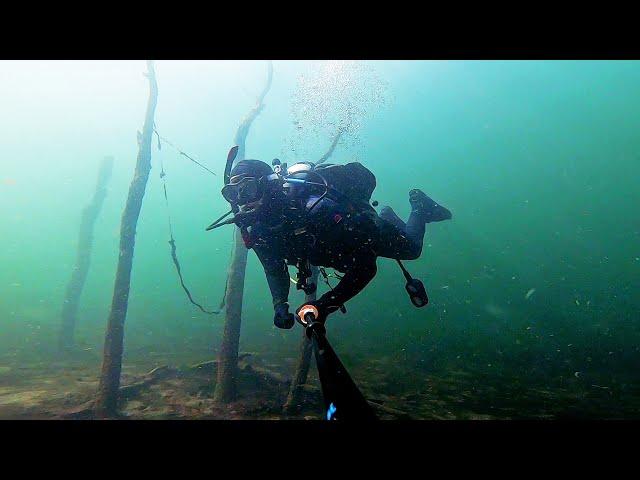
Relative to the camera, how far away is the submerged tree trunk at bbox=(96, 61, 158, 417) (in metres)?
7.86

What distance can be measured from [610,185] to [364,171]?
57003 mm

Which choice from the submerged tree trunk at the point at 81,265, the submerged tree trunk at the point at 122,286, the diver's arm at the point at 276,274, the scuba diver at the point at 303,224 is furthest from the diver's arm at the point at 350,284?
the submerged tree trunk at the point at 81,265

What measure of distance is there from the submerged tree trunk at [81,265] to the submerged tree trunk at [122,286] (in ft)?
35.8

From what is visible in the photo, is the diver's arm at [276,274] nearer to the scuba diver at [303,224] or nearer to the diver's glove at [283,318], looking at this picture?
the scuba diver at [303,224]

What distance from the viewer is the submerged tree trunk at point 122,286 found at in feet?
25.8

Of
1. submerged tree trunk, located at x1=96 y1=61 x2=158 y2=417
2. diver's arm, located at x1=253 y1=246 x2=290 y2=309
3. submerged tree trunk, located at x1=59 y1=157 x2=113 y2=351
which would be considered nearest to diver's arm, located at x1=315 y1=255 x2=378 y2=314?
diver's arm, located at x1=253 y1=246 x2=290 y2=309

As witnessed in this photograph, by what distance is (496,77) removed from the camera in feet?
210

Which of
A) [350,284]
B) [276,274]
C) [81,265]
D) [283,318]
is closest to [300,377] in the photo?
[276,274]
